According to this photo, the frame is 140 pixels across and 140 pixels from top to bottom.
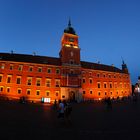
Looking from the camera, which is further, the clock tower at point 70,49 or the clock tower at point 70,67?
the clock tower at point 70,49

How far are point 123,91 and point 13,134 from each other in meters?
57.3

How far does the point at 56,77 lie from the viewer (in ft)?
164

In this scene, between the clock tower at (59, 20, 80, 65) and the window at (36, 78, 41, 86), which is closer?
the window at (36, 78, 41, 86)

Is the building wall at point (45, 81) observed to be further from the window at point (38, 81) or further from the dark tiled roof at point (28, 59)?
the dark tiled roof at point (28, 59)

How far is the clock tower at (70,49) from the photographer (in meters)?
52.5

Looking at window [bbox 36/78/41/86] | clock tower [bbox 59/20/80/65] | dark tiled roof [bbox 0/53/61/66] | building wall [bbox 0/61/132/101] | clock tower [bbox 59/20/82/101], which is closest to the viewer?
building wall [bbox 0/61/132/101]

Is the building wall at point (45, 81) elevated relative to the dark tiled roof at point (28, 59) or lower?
lower

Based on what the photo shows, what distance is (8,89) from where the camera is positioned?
145 feet

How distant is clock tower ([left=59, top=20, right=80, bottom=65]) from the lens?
52469 millimetres

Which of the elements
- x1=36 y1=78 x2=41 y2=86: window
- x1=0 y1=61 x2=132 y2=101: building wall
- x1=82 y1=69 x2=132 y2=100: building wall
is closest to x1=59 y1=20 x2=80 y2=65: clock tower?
x1=0 y1=61 x2=132 y2=101: building wall

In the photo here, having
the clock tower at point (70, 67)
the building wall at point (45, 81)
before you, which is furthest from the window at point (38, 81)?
the clock tower at point (70, 67)

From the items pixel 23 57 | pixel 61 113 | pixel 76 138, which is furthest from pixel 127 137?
pixel 23 57

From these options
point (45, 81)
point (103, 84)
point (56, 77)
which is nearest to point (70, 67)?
point (56, 77)

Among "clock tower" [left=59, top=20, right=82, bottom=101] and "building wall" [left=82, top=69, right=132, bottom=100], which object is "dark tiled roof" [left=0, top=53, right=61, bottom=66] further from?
"building wall" [left=82, top=69, right=132, bottom=100]
